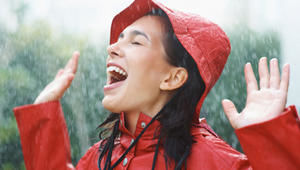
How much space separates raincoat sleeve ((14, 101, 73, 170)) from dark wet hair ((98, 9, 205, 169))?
0.81 ft

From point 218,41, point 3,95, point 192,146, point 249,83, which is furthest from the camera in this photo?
point 3,95

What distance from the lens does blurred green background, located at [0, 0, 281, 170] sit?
546cm

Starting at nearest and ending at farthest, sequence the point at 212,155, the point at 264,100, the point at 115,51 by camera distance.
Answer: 1. the point at 264,100
2. the point at 212,155
3. the point at 115,51

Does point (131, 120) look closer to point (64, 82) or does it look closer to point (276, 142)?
point (64, 82)

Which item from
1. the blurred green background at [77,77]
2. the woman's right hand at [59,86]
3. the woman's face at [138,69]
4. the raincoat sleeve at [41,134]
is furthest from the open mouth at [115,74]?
the blurred green background at [77,77]

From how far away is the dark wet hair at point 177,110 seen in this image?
182 cm

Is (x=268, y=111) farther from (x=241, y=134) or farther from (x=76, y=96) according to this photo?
(x=76, y=96)

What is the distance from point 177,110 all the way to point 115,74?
405 mm

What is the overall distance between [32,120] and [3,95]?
434cm

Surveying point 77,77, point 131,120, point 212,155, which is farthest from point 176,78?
point 77,77

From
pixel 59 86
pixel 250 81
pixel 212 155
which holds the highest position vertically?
pixel 250 81

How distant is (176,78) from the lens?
2012 mm

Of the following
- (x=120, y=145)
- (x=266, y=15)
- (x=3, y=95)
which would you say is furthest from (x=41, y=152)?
(x=266, y=15)

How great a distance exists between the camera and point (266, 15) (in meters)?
7.38
